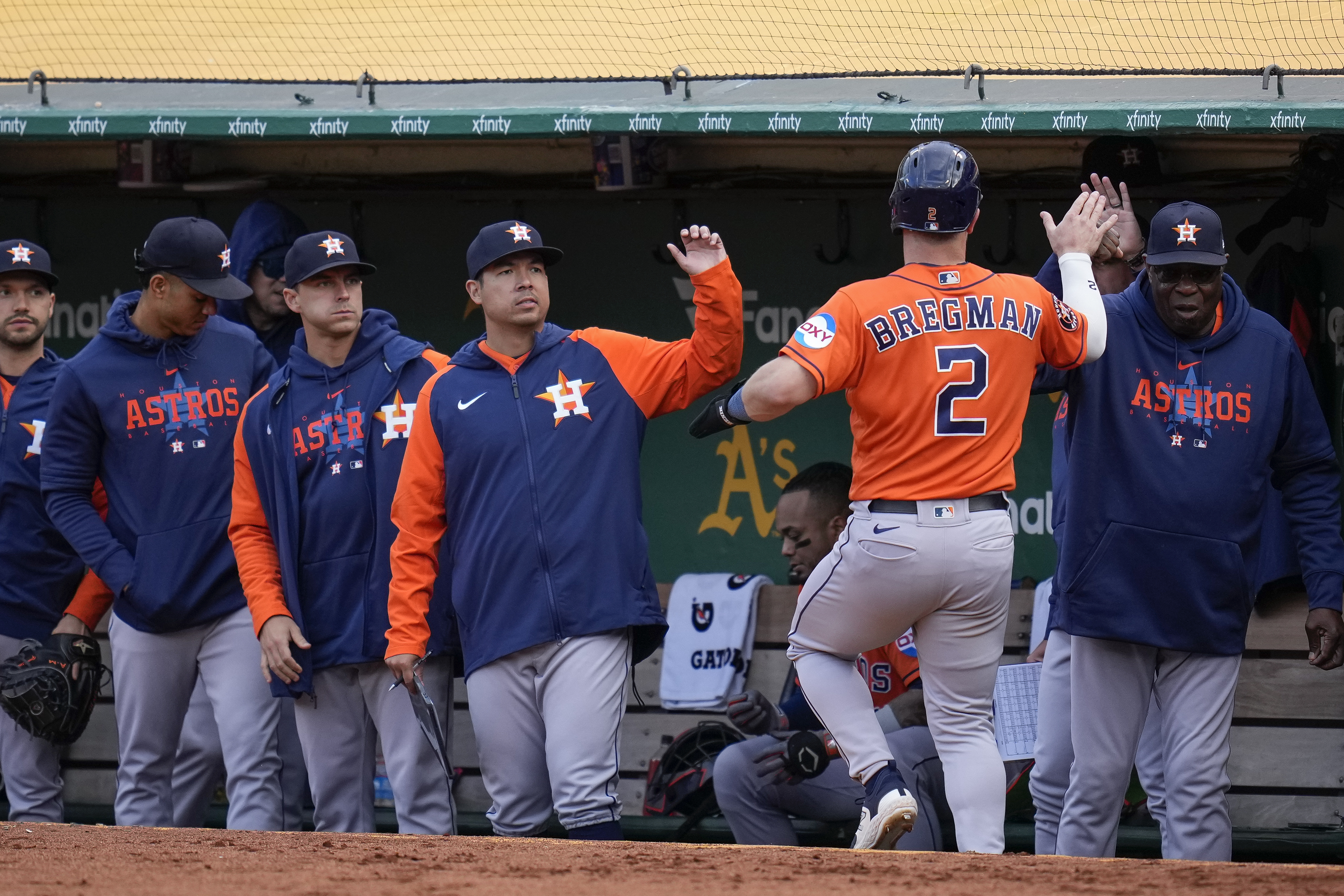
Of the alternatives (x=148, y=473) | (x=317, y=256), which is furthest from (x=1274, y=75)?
(x=148, y=473)

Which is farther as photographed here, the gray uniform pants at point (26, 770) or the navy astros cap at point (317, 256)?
the gray uniform pants at point (26, 770)

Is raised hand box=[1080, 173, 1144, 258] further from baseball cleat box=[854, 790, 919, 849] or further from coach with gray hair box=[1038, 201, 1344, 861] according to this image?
baseball cleat box=[854, 790, 919, 849]

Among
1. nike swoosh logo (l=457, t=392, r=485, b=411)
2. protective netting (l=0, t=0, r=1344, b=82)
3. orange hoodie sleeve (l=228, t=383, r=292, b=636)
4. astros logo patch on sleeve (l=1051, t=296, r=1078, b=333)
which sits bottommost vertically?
orange hoodie sleeve (l=228, t=383, r=292, b=636)

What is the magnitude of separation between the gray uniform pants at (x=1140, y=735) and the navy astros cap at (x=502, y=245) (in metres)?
1.54

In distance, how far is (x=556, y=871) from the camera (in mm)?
2758

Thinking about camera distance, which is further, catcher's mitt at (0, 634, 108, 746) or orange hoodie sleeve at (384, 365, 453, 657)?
catcher's mitt at (0, 634, 108, 746)

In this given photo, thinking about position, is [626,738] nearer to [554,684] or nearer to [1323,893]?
[554,684]

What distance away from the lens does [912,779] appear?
426 centimetres

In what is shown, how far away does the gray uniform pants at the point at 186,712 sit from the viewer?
4297 millimetres

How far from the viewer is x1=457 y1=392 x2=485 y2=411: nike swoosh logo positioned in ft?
12.8

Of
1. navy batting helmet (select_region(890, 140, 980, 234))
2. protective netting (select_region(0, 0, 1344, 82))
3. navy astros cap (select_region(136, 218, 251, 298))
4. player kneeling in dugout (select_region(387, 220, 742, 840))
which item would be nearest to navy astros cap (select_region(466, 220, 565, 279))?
player kneeling in dugout (select_region(387, 220, 742, 840))

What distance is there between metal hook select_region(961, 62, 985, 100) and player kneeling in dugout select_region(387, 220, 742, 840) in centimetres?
127

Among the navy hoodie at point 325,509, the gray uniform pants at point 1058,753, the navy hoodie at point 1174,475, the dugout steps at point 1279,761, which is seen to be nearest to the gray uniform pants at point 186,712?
the navy hoodie at point 325,509

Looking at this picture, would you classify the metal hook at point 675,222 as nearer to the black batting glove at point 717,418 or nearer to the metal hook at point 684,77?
the metal hook at point 684,77
